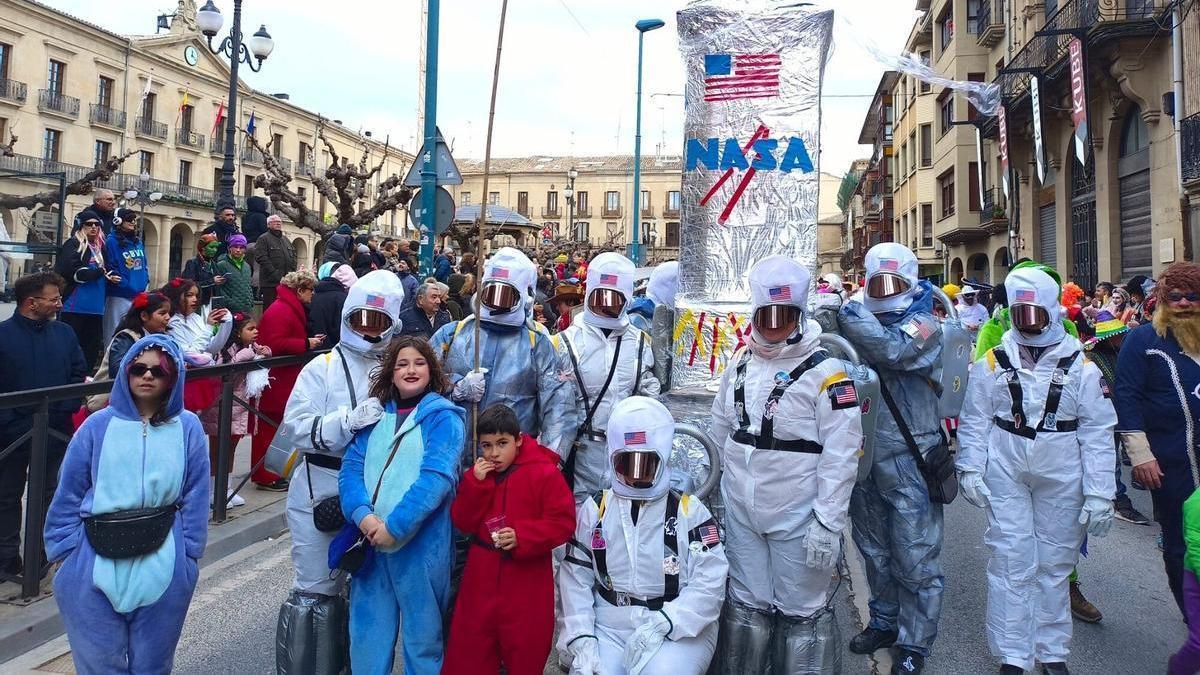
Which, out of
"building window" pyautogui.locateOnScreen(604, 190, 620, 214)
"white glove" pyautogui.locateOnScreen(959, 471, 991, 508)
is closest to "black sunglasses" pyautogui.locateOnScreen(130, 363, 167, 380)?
"white glove" pyautogui.locateOnScreen(959, 471, 991, 508)

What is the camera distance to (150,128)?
4522 centimetres

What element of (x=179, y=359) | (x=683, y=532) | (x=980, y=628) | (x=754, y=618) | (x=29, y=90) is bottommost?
(x=980, y=628)

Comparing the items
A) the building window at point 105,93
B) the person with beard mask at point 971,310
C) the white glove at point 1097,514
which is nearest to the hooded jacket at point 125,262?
the white glove at point 1097,514

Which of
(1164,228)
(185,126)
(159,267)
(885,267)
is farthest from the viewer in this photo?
(185,126)

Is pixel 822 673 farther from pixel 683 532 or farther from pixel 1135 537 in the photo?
pixel 1135 537

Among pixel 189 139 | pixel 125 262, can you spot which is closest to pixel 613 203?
pixel 189 139

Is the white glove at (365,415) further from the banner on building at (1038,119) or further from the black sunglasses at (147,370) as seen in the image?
the banner on building at (1038,119)

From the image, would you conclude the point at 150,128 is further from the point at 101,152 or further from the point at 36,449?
the point at 36,449

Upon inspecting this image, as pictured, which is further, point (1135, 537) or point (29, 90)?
point (29, 90)

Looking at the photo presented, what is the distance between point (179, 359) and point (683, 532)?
2132 millimetres

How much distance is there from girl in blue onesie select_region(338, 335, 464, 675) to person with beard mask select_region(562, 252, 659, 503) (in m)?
0.87

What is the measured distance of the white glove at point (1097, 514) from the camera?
12.1 ft

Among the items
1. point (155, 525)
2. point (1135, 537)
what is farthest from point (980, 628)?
point (155, 525)

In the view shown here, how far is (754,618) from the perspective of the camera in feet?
10.9
